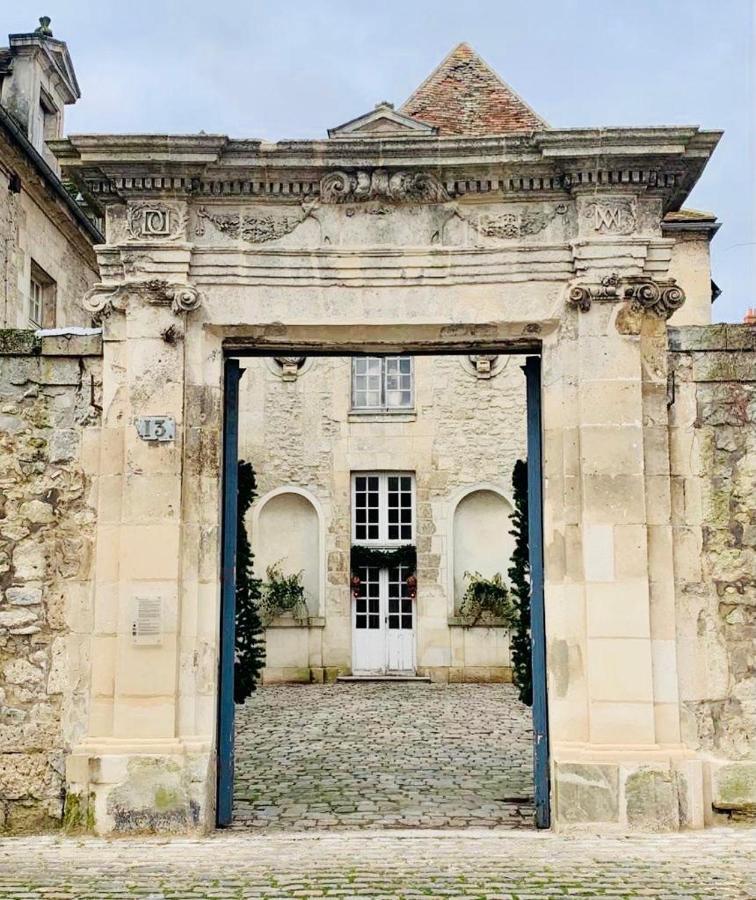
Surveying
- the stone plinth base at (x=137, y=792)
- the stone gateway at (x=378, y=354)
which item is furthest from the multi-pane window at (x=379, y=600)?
the stone plinth base at (x=137, y=792)

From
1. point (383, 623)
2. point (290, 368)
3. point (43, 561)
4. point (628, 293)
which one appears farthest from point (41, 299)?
point (628, 293)

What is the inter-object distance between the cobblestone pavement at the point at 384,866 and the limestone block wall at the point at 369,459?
32.1 ft

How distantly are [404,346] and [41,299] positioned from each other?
27.9ft

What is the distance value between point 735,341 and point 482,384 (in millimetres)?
9932

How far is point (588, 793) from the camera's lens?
560cm

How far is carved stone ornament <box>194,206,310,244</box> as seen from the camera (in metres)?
6.13

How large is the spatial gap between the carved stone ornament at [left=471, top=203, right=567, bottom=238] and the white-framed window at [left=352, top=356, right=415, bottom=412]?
32.9 ft

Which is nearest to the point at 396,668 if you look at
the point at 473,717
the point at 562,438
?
the point at 473,717

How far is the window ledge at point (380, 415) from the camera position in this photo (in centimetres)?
1596

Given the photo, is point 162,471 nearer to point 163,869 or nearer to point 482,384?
point 163,869

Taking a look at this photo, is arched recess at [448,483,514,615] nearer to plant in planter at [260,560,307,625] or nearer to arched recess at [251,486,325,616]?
arched recess at [251,486,325,616]

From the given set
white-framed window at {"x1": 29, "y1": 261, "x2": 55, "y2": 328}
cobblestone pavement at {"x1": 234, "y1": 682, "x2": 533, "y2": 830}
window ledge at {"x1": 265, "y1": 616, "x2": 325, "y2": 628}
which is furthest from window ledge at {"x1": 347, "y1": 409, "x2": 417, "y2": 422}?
white-framed window at {"x1": 29, "y1": 261, "x2": 55, "y2": 328}

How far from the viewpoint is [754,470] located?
598 cm

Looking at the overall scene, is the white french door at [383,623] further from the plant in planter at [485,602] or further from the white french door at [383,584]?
the plant in planter at [485,602]
